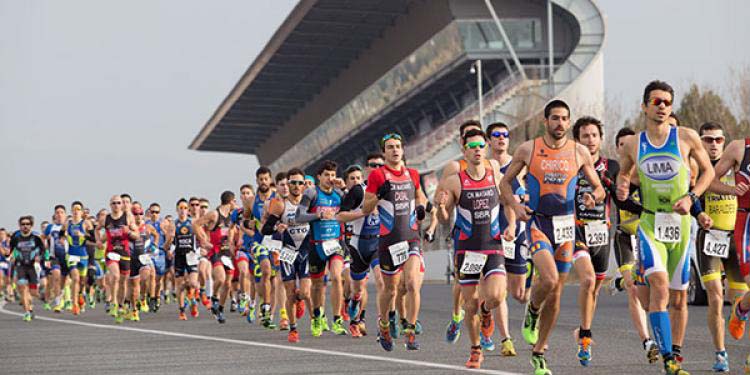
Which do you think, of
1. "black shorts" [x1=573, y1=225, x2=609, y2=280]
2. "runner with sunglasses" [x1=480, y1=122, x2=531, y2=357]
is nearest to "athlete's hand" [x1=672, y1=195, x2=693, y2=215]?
"black shorts" [x1=573, y1=225, x2=609, y2=280]

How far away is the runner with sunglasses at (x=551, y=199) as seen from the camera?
1126 cm

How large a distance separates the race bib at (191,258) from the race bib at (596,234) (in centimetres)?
1298

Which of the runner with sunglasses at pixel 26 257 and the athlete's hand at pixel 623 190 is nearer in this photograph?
the athlete's hand at pixel 623 190

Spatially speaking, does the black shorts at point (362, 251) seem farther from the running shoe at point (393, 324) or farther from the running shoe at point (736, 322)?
the running shoe at point (736, 322)

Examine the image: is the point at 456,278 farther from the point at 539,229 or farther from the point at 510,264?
the point at 539,229

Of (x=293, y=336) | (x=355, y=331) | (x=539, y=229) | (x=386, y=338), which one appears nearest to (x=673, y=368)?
(x=539, y=229)

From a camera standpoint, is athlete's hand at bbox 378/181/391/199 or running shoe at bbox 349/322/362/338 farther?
running shoe at bbox 349/322/362/338

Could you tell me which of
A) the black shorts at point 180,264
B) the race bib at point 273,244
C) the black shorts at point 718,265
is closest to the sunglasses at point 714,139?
the black shorts at point 718,265

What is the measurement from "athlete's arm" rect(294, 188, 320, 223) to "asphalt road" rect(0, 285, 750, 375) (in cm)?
135

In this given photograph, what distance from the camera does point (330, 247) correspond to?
17203 millimetres

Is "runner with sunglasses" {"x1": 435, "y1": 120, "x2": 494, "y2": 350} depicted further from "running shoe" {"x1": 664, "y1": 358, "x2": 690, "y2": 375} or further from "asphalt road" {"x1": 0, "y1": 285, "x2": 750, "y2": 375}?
"running shoe" {"x1": 664, "y1": 358, "x2": 690, "y2": 375}

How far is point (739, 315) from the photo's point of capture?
11453mm

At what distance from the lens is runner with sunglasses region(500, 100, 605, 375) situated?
443 inches

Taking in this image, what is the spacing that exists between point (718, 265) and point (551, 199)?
4.69 feet
